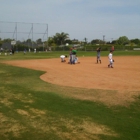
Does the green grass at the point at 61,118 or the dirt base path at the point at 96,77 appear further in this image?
the dirt base path at the point at 96,77

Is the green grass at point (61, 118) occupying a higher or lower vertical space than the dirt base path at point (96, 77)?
lower

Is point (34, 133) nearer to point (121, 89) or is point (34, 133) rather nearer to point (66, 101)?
point (66, 101)

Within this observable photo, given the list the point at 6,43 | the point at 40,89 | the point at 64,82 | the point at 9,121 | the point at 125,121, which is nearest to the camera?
the point at 9,121

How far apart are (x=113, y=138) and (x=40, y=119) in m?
2.00

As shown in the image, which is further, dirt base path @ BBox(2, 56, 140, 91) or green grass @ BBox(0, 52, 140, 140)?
dirt base path @ BBox(2, 56, 140, 91)

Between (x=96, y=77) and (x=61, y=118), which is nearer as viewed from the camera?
(x=61, y=118)

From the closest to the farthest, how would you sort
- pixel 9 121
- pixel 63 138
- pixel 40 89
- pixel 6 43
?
pixel 63 138 → pixel 9 121 → pixel 40 89 → pixel 6 43

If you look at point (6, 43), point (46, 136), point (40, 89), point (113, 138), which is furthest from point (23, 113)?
point (6, 43)

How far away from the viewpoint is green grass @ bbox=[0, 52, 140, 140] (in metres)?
5.65

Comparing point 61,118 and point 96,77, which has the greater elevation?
point 96,77

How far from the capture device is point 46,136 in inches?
215

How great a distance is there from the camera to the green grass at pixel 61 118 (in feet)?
18.5

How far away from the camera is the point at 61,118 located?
675 cm

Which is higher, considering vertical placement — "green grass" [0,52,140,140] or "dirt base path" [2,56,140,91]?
"dirt base path" [2,56,140,91]
